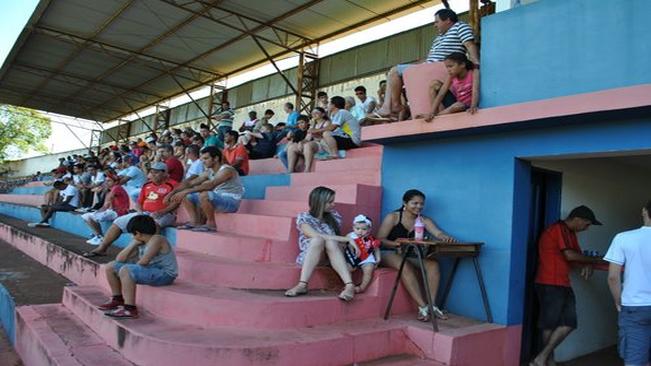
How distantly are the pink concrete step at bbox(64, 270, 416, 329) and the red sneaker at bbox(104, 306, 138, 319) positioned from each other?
0.55ft

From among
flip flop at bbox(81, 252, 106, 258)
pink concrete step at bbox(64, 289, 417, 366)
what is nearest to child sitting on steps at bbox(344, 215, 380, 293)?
pink concrete step at bbox(64, 289, 417, 366)

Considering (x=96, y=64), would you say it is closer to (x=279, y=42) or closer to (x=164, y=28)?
(x=164, y=28)

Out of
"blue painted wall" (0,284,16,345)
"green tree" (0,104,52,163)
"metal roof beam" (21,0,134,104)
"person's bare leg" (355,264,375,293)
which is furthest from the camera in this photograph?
"green tree" (0,104,52,163)

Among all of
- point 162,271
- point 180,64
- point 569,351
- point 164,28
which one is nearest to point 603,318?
point 569,351

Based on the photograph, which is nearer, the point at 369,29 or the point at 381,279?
the point at 381,279

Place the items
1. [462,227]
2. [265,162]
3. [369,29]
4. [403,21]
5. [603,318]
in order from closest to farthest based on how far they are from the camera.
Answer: [462,227] < [603,318] < [265,162] < [403,21] < [369,29]

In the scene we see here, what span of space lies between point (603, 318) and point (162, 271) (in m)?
4.89

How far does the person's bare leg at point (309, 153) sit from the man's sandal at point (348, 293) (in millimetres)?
3031

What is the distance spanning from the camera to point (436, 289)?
4520 millimetres

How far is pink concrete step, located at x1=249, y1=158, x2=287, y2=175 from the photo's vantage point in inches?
322

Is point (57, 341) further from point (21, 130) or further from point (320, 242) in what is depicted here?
point (21, 130)

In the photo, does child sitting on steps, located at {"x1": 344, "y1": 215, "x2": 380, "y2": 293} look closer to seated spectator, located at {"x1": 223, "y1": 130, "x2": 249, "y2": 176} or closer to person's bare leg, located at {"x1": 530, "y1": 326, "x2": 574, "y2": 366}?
person's bare leg, located at {"x1": 530, "y1": 326, "x2": 574, "y2": 366}

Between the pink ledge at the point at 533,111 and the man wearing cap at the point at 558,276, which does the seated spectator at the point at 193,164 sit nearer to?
the pink ledge at the point at 533,111

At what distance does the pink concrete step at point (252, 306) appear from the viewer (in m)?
3.63
